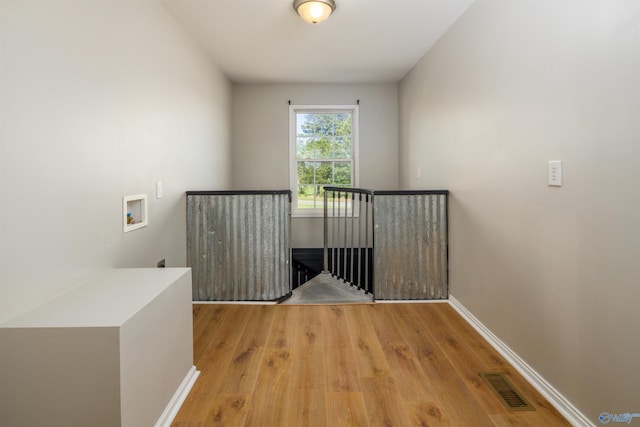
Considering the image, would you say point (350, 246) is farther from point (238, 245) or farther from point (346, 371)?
point (346, 371)

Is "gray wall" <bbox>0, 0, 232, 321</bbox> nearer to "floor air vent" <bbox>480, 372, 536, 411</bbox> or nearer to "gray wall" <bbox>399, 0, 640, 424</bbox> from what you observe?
"floor air vent" <bbox>480, 372, 536, 411</bbox>

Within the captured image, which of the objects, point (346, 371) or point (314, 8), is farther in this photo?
point (314, 8)

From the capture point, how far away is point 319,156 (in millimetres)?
5074

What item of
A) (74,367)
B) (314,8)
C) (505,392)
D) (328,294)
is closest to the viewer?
(74,367)

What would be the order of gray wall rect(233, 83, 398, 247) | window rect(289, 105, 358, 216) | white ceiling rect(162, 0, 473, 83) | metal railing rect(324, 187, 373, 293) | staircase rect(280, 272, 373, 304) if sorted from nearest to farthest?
white ceiling rect(162, 0, 473, 83)
staircase rect(280, 272, 373, 304)
metal railing rect(324, 187, 373, 293)
gray wall rect(233, 83, 398, 247)
window rect(289, 105, 358, 216)

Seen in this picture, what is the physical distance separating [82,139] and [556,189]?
7.62 feet

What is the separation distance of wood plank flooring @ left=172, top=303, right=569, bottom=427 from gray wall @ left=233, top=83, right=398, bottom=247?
2.39 metres

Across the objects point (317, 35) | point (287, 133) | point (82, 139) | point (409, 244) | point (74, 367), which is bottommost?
point (74, 367)

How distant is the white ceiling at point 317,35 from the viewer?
273 cm

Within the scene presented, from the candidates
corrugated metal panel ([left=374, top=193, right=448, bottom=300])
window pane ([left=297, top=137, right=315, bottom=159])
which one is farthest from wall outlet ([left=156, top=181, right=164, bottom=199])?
window pane ([left=297, top=137, right=315, bottom=159])

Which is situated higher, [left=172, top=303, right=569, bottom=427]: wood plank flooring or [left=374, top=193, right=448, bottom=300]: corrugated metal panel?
[left=374, top=193, right=448, bottom=300]: corrugated metal panel

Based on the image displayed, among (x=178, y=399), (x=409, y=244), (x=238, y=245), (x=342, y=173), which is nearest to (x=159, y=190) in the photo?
(x=238, y=245)

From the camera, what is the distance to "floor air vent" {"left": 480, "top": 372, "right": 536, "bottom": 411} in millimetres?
1735

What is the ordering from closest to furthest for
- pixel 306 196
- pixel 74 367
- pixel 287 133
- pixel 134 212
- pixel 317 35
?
1. pixel 74 367
2. pixel 134 212
3. pixel 317 35
4. pixel 287 133
5. pixel 306 196
